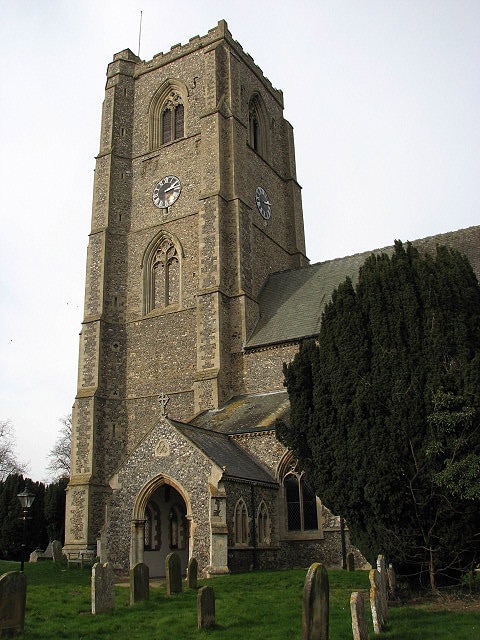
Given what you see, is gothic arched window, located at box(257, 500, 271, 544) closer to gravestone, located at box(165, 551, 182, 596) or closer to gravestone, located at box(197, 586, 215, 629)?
gravestone, located at box(165, 551, 182, 596)

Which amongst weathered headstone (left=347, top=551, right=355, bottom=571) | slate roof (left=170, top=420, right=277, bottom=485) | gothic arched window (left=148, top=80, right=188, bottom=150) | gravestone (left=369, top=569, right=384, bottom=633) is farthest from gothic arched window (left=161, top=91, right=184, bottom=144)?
gravestone (left=369, top=569, right=384, bottom=633)

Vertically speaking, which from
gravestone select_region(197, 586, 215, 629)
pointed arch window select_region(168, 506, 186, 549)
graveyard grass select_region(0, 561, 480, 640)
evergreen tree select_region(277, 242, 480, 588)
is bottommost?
graveyard grass select_region(0, 561, 480, 640)

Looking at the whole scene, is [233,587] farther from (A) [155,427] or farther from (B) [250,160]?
(B) [250,160]

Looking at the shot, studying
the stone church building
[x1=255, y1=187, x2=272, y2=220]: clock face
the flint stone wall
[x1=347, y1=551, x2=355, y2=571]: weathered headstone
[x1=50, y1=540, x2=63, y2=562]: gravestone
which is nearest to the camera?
the flint stone wall

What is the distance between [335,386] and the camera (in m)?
13.1

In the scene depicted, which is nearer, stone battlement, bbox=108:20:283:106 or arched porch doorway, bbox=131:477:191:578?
arched porch doorway, bbox=131:477:191:578

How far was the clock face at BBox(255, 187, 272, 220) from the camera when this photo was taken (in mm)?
29656

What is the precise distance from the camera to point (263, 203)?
98.9 ft

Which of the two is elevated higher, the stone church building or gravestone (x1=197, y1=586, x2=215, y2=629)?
the stone church building

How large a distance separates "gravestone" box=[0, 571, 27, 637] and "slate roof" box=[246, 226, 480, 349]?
15.5 meters

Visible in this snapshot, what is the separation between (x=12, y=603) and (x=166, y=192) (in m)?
22.5

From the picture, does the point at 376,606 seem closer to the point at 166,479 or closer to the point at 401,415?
the point at 401,415

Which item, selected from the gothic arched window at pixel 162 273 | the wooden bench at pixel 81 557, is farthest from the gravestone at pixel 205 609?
the gothic arched window at pixel 162 273

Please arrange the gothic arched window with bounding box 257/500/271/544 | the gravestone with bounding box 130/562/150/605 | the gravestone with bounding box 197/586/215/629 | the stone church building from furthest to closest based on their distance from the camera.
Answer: the gothic arched window with bounding box 257/500/271/544, the stone church building, the gravestone with bounding box 130/562/150/605, the gravestone with bounding box 197/586/215/629
